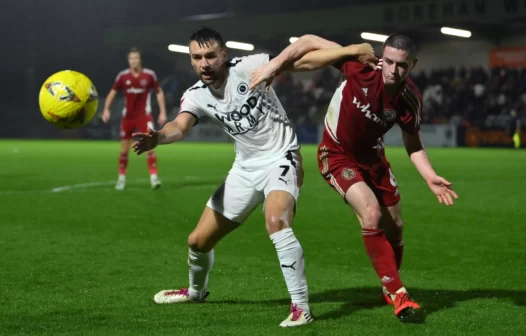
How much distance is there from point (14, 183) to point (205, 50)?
1073 cm

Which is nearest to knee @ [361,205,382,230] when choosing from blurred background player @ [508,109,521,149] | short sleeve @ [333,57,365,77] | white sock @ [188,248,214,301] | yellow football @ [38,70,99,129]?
short sleeve @ [333,57,365,77]

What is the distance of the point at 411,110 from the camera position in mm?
5445

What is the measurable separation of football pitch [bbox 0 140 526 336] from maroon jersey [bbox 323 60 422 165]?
1.09 metres

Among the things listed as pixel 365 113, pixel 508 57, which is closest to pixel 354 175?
pixel 365 113

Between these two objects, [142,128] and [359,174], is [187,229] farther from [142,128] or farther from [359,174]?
[142,128]

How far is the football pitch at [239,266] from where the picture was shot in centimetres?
519

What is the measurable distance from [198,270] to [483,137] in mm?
27366

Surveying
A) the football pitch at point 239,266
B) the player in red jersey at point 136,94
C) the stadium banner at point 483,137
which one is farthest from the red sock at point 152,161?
the stadium banner at point 483,137

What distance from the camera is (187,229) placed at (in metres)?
9.55

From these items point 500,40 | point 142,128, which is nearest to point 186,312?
point 142,128

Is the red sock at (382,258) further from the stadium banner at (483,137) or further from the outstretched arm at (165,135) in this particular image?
the stadium banner at (483,137)

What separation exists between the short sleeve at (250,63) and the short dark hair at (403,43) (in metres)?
0.86

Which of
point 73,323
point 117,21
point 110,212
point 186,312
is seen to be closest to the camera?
point 73,323

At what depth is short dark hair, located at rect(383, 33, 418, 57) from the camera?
5020mm
